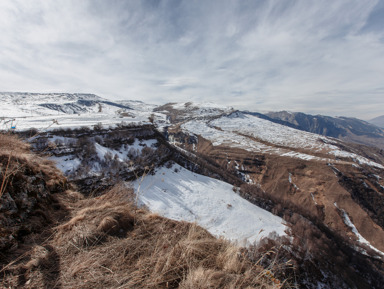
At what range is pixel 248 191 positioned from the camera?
35.2 meters

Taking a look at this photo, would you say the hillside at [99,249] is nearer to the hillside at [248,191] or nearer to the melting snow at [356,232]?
the hillside at [248,191]

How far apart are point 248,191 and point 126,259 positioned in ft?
119

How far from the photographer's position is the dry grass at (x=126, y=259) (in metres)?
1.89

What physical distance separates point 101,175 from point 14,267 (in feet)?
64.7

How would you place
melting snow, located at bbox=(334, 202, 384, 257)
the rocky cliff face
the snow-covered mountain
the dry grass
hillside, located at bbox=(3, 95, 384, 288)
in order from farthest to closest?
melting snow, located at bbox=(334, 202, 384, 257), the snow-covered mountain, hillside, located at bbox=(3, 95, 384, 288), the rocky cliff face, the dry grass

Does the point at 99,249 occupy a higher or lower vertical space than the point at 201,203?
higher

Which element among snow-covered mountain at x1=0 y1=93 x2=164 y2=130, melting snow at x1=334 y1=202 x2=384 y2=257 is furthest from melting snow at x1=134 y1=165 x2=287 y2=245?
melting snow at x1=334 y1=202 x2=384 y2=257

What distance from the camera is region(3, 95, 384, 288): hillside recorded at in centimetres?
1850

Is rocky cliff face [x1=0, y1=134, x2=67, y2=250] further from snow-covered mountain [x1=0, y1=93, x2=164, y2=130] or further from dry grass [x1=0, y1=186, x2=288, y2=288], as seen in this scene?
snow-covered mountain [x1=0, y1=93, x2=164, y2=130]

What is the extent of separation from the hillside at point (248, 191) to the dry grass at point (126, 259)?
2.99 feet

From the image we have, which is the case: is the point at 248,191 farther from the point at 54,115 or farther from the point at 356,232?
the point at 54,115

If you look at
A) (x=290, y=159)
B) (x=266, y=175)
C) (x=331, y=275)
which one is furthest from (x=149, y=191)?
(x=290, y=159)

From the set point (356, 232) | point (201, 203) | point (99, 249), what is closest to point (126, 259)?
point (99, 249)

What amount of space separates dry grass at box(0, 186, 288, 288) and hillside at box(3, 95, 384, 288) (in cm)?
91
